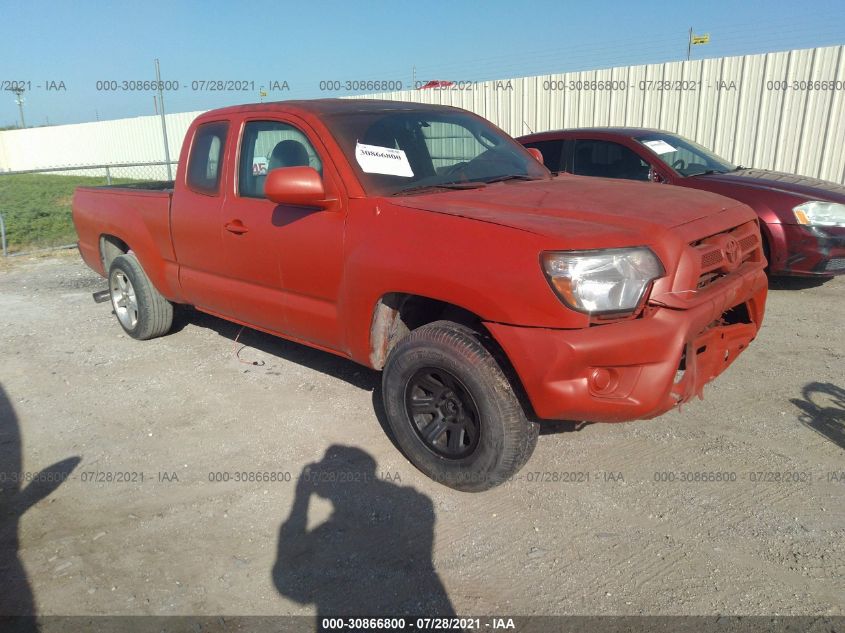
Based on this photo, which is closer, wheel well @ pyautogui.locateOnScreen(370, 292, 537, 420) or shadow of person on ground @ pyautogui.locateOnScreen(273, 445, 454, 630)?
shadow of person on ground @ pyautogui.locateOnScreen(273, 445, 454, 630)

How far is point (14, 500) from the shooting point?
341cm

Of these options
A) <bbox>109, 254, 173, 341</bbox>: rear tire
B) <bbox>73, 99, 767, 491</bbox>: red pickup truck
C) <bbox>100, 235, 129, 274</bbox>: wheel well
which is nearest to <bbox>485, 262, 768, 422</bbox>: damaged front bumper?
<bbox>73, 99, 767, 491</bbox>: red pickup truck

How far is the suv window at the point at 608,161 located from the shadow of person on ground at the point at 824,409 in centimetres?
309

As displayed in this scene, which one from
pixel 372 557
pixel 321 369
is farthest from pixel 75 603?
pixel 321 369

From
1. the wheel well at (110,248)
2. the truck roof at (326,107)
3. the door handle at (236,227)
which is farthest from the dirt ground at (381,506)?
the truck roof at (326,107)

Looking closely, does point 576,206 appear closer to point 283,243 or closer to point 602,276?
point 602,276

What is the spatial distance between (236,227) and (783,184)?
526 cm

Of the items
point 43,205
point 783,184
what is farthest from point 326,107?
point 43,205

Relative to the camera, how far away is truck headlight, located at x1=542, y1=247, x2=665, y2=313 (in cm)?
268

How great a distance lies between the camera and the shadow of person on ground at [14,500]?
2623mm

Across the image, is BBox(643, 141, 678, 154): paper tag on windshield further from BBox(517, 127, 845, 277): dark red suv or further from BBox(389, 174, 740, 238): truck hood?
BBox(389, 174, 740, 238): truck hood

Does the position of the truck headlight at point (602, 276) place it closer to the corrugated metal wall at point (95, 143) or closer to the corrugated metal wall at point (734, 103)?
the corrugated metal wall at point (734, 103)

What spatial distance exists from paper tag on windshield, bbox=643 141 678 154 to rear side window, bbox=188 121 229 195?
4.37 metres

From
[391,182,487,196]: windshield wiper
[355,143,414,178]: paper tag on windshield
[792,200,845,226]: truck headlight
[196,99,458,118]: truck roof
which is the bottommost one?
[792,200,845,226]: truck headlight
